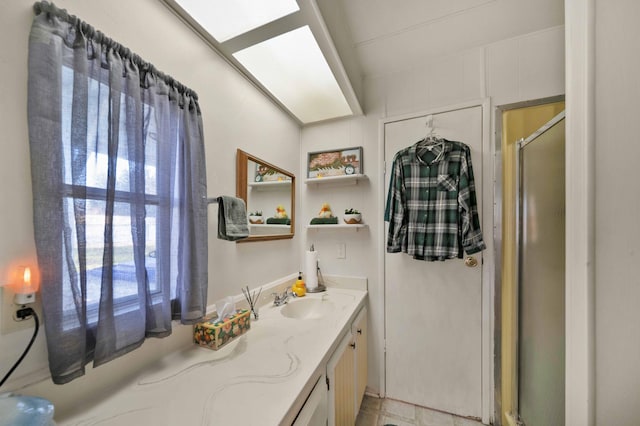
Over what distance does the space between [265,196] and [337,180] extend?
618 mm

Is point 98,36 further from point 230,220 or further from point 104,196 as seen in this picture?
point 230,220

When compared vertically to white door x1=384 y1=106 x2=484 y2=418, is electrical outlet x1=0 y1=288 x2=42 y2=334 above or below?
above

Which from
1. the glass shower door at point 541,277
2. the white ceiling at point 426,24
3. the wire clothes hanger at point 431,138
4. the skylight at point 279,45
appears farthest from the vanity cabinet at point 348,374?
the white ceiling at point 426,24

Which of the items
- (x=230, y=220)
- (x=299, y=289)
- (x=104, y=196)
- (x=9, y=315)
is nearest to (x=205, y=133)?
(x=230, y=220)

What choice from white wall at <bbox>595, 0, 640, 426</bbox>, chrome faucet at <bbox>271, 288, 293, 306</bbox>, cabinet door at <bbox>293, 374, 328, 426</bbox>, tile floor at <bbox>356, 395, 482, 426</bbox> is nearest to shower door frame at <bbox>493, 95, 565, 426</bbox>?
tile floor at <bbox>356, 395, 482, 426</bbox>

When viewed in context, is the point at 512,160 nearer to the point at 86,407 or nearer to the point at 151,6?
the point at 151,6

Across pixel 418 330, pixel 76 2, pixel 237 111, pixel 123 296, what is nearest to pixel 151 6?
pixel 76 2

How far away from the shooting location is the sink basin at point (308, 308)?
5.01 ft

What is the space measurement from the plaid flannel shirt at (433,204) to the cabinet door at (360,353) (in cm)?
53

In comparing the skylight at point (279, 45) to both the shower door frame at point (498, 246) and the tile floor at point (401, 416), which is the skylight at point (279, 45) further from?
the tile floor at point (401, 416)

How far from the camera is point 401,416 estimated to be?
1.56 metres

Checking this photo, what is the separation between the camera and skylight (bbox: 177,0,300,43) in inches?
35.5

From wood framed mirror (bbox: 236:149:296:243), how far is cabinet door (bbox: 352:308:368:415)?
0.78 metres

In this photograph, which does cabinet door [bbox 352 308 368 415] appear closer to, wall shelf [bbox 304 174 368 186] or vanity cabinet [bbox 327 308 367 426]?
vanity cabinet [bbox 327 308 367 426]
